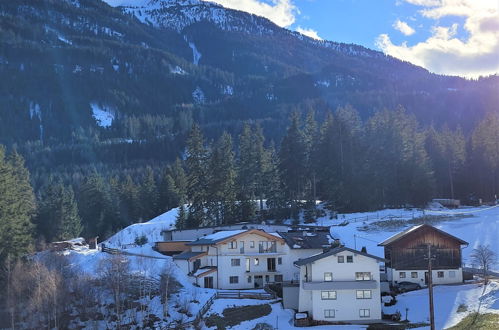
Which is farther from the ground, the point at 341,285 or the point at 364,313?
the point at 341,285

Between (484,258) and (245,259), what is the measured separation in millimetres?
22430

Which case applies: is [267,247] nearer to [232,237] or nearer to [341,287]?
[232,237]

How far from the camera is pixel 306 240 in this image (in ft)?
197

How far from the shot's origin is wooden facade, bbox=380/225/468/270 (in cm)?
5272

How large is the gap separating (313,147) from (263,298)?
118 ft

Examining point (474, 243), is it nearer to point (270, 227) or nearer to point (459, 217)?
point (459, 217)

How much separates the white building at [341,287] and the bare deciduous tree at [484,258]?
391 inches

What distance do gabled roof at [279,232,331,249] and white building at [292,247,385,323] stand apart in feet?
30.4

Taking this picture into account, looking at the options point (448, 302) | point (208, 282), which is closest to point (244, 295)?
point (208, 282)

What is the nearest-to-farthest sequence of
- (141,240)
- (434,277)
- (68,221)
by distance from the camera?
1. (434,277)
2. (141,240)
3. (68,221)

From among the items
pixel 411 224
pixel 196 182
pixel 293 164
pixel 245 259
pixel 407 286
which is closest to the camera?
pixel 407 286

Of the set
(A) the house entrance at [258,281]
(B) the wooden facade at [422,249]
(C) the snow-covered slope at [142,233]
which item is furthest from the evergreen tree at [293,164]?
(B) the wooden facade at [422,249]

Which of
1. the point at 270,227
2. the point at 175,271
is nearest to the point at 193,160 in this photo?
the point at 270,227

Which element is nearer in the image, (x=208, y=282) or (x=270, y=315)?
(x=270, y=315)
